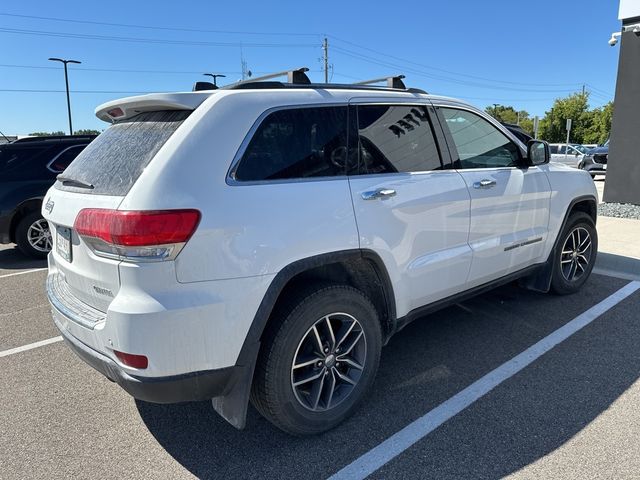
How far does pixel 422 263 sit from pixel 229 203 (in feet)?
4.73

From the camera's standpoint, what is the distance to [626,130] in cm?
945

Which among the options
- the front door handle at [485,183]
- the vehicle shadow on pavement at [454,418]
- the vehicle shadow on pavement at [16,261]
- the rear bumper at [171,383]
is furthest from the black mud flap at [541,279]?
the vehicle shadow on pavement at [16,261]

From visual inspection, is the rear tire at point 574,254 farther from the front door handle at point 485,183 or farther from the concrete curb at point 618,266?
the front door handle at point 485,183

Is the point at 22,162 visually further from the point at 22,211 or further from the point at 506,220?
the point at 506,220

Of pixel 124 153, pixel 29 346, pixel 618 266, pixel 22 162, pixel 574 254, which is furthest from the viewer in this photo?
pixel 22 162

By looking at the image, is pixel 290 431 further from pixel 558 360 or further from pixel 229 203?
pixel 558 360

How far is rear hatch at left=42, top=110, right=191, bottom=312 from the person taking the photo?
7.43 ft

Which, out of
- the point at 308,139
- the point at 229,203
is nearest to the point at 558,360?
the point at 308,139

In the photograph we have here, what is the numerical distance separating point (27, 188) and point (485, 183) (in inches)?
251

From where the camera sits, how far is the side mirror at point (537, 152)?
4.07 metres

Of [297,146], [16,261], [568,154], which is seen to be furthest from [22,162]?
[568,154]

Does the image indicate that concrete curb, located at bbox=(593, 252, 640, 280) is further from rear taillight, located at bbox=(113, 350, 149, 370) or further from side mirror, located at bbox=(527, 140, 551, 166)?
rear taillight, located at bbox=(113, 350, 149, 370)

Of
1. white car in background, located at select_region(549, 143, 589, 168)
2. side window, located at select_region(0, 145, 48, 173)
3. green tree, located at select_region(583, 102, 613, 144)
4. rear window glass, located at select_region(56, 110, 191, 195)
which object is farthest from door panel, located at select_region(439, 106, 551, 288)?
green tree, located at select_region(583, 102, 613, 144)

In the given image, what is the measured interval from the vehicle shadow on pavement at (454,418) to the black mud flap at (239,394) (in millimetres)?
294
